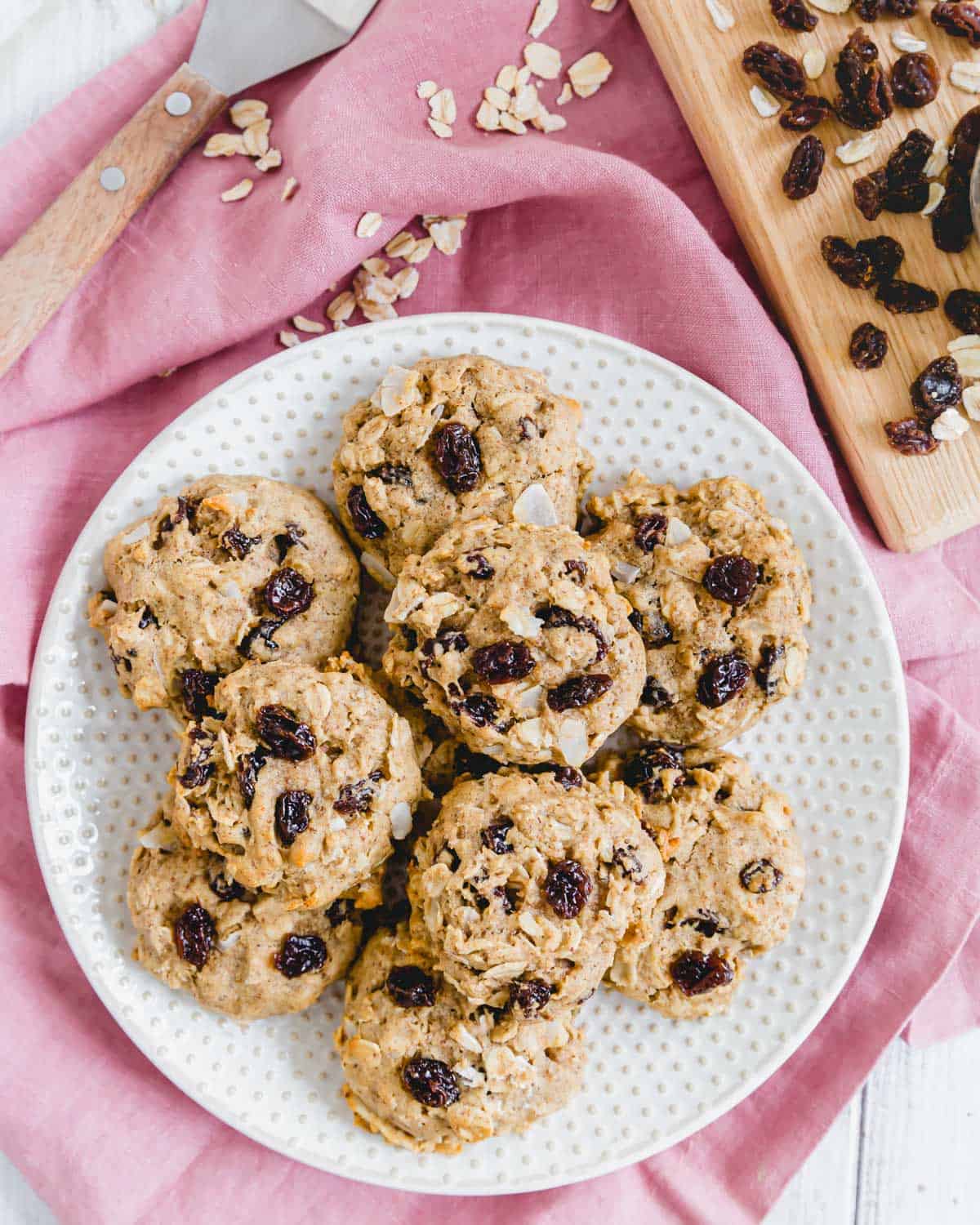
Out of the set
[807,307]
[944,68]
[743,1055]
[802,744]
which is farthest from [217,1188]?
[944,68]

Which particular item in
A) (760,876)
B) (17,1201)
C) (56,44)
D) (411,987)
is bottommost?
(17,1201)

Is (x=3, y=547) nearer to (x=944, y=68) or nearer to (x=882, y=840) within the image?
(x=882, y=840)

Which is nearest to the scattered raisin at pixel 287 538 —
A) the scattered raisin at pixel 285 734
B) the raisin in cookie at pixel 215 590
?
the raisin in cookie at pixel 215 590

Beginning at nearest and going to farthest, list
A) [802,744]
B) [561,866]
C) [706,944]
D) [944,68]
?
[561,866] < [706,944] < [802,744] < [944,68]


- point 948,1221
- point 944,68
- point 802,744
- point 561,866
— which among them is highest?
point 944,68

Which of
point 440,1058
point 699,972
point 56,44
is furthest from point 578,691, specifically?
point 56,44

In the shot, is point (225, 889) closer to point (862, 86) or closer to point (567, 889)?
point (567, 889)

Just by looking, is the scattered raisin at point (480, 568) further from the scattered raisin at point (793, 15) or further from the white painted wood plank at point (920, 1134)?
the white painted wood plank at point (920, 1134)
